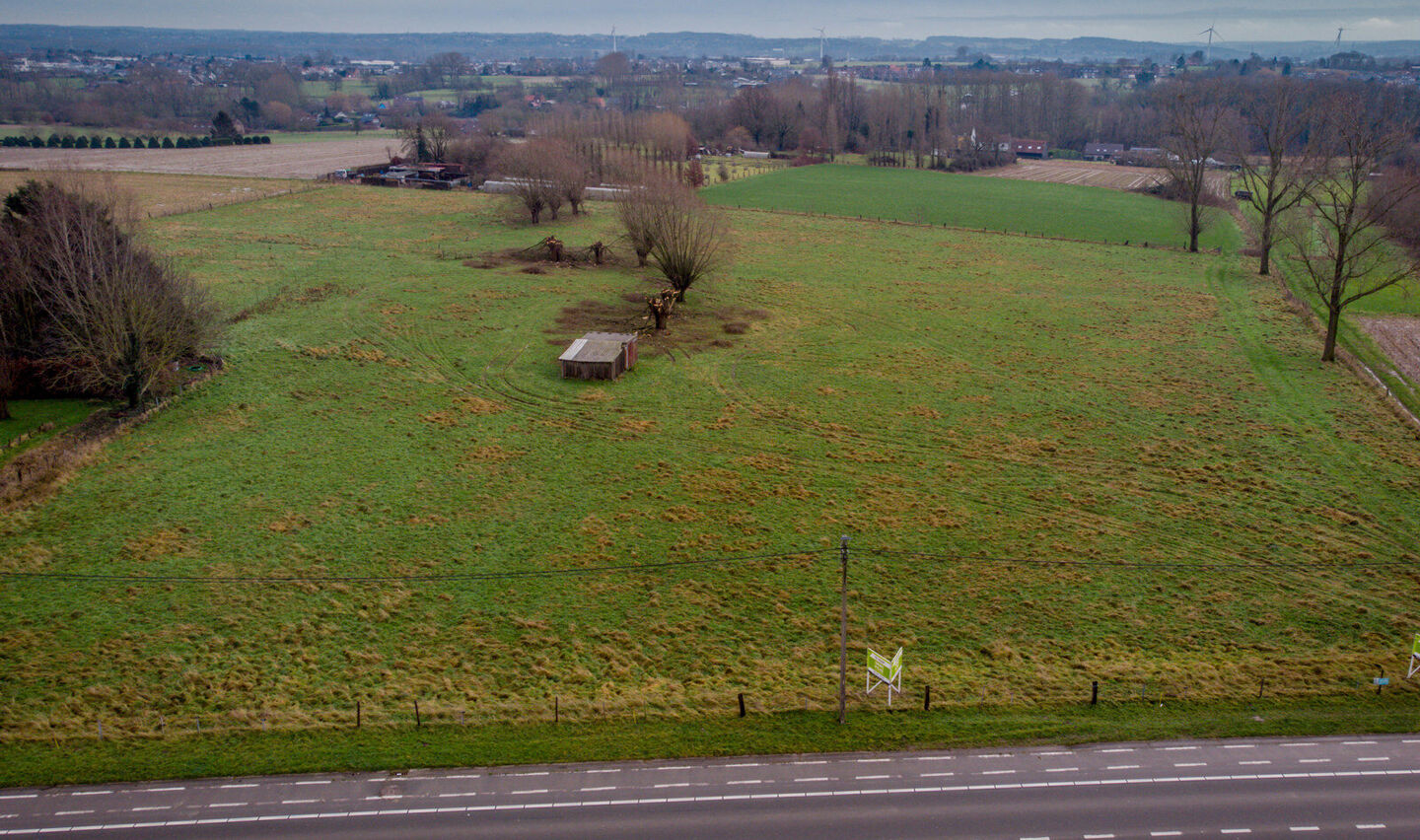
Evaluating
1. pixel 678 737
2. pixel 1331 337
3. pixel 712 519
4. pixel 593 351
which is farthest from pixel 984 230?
pixel 678 737


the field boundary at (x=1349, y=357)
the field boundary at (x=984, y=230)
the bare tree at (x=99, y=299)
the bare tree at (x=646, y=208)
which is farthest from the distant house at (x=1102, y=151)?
the bare tree at (x=99, y=299)

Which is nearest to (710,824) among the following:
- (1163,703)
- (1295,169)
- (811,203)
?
(1163,703)

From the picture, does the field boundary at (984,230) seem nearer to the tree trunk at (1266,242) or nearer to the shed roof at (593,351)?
the tree trunk at (1266,242)

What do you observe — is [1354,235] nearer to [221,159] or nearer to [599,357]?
[599,357]

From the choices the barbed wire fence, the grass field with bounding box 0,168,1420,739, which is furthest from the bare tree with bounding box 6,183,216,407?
the barbed wire fence

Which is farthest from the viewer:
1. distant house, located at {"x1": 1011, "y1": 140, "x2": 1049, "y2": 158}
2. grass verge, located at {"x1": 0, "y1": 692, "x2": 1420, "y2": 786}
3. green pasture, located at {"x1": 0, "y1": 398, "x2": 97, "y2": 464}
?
distant house, located at {"x1": 1011, "y1": 140, "x2": 1049, "y2": 158}

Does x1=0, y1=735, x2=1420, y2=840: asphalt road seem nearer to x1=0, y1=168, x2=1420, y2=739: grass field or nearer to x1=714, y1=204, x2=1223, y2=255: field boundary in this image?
x1=0, y1=168, x2=1420, y2=739: grass field
